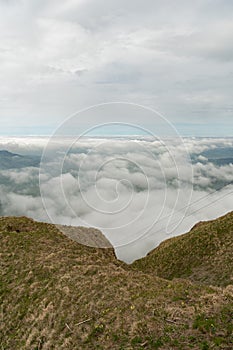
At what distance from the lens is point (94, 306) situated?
2458 centimetres

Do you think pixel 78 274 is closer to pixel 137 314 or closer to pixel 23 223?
pixel 137 314

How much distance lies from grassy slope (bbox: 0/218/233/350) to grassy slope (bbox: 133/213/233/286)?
45.6 ft

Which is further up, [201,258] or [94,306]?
[94,306]

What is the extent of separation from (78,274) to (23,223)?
18.3m

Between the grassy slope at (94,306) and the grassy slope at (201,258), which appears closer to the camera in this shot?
the grassy slope at (94,306)

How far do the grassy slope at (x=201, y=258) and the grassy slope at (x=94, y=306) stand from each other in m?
13.9

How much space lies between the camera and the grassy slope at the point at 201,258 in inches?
1639

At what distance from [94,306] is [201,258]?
25984 millimetres

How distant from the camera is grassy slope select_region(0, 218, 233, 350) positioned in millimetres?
19469

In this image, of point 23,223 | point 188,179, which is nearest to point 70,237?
point 23,223

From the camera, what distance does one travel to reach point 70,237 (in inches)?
1725

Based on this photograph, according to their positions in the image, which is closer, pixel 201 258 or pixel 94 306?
pixel 94 306

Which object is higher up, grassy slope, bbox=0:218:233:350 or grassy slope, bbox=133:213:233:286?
grassy slope, bbox=0:218:233:350

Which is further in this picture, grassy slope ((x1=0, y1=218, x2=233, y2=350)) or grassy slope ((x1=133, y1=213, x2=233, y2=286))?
grassy slope ((x1=133, y1=213, x2=233, y2=286))
